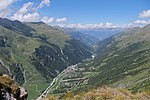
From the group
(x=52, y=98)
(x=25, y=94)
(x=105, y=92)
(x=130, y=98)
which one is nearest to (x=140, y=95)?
(x=130, y=98)

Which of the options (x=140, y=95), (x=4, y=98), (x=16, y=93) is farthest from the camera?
(x=140, y=95)

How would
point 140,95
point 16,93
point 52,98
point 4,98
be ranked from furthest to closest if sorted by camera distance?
1. point 140,95
2. point 52,98
3. point 16,93
4. point 4,98

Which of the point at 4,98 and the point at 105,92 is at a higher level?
the point at 4,98

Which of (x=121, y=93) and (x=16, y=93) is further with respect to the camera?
(x=121, y=93)

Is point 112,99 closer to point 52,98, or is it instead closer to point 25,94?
point 52,98

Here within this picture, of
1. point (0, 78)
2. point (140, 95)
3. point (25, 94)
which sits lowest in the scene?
point (140, 95)

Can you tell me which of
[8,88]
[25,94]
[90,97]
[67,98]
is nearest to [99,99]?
[90,97]

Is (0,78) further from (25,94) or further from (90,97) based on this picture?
(90,97)
